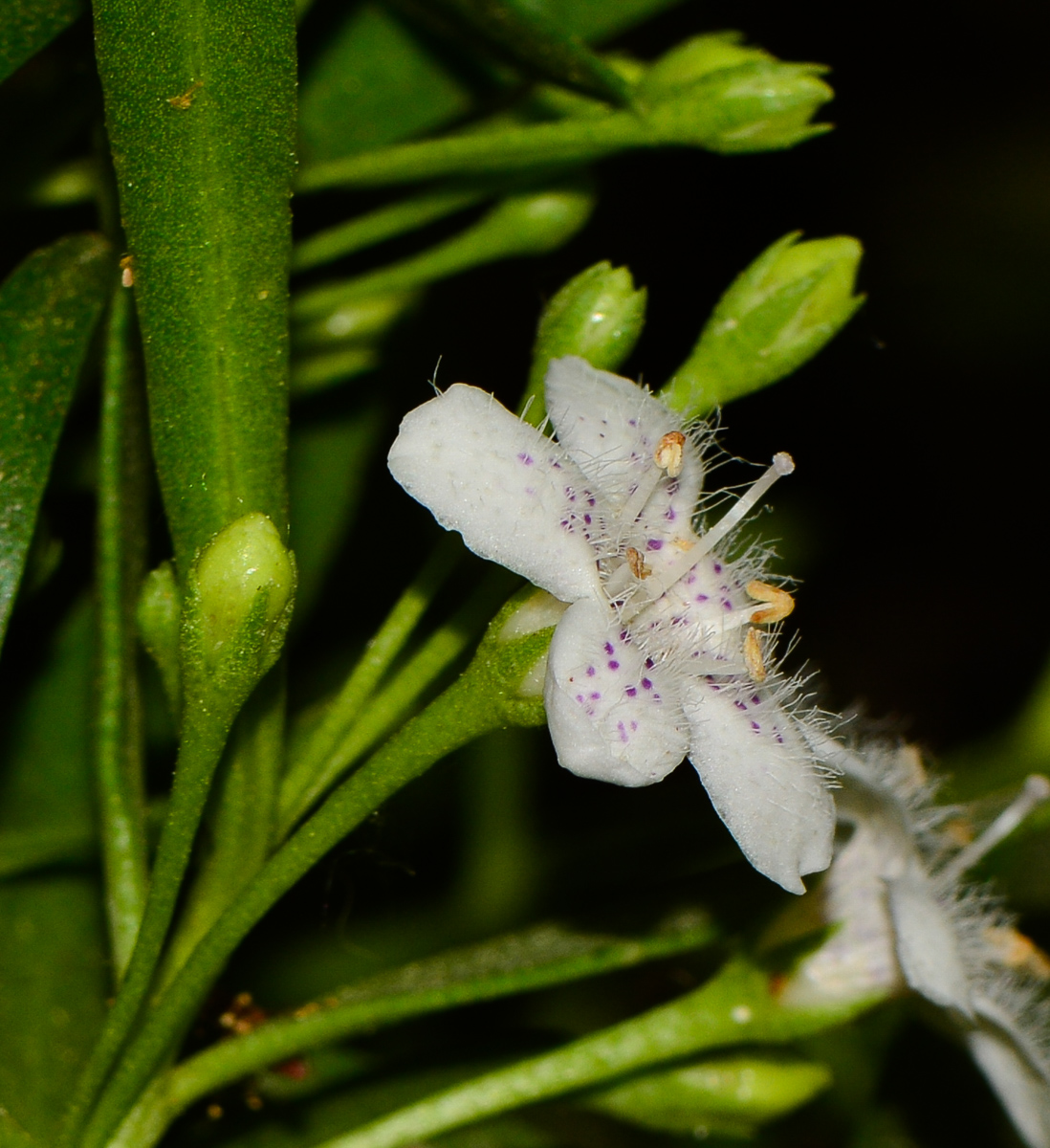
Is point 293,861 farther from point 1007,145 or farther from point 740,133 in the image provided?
point 1007,145

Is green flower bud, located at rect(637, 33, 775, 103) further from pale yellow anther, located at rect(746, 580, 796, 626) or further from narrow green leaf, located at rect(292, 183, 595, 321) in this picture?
pale yellow anther, located at rect(746, 580, 796, 626)

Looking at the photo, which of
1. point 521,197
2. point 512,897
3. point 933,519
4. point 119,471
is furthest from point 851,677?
point 119,471

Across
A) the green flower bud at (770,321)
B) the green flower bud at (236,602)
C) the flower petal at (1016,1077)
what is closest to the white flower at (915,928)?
the flower petal at (1016,1077)

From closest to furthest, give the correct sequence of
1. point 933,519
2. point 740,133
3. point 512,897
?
point 740,133 < point 512,897 < point 933,519

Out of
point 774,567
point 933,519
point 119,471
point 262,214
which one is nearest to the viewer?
point 262,214

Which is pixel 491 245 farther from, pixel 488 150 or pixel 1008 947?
pixel 1008 947

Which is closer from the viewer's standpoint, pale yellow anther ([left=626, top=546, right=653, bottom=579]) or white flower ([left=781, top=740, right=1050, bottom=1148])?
pale yellow anther ([left=626, top=546, right=653, bottom=579])

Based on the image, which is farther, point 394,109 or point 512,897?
point 512,897

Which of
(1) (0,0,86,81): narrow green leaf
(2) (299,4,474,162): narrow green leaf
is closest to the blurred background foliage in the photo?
(2) (299,4,474,162): narrow green leaf
